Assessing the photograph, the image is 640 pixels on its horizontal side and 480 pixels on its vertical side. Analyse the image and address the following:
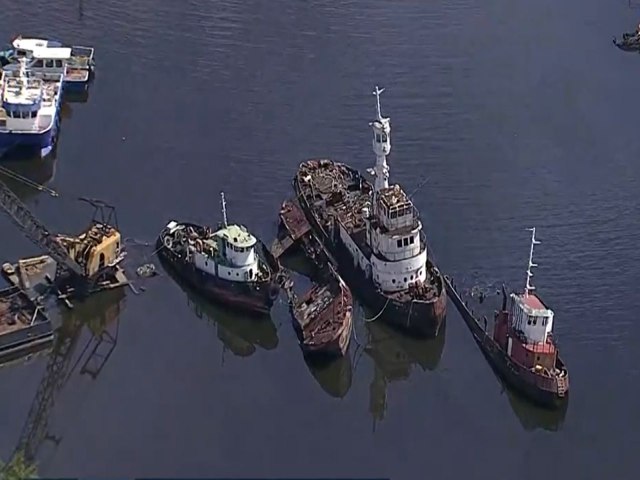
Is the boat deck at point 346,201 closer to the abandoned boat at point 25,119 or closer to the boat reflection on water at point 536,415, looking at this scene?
the boat reflection on water at point 536,415

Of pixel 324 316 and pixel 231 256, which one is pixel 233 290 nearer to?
pixel 231 256

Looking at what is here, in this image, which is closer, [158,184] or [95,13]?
[158,184]

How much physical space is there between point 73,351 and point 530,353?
27304mm

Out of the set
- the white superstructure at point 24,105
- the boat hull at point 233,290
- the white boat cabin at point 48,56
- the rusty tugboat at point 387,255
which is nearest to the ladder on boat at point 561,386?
the rusty tugboat at point 387,255

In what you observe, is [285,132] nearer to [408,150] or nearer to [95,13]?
[408,150]

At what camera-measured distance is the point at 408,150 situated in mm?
94562

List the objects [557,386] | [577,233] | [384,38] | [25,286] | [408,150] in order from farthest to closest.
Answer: [384,38] → [408,150] → [577,233] → [25,286] → [557,386]

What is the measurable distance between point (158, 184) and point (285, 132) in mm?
12606

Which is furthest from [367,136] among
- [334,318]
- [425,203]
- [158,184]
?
[334,318]

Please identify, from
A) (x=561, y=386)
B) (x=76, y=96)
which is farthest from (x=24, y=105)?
(x=561, y=386)

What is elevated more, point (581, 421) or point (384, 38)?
point (384, 38)

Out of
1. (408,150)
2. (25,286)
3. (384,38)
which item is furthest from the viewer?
(384,38)

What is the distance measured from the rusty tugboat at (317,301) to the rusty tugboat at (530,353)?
30.1 ft

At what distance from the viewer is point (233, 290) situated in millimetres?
75812
